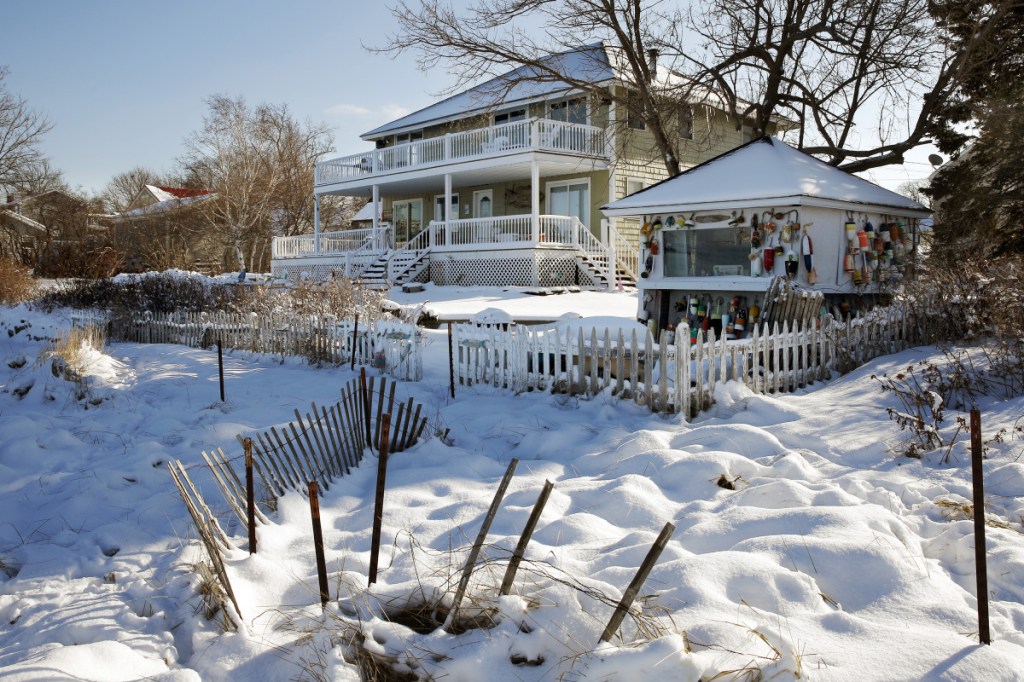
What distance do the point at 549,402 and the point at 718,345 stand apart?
2052 millimetres

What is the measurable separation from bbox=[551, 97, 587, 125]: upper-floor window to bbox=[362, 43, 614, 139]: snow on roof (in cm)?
73

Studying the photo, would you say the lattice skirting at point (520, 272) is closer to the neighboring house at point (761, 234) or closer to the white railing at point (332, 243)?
the white railing at point (332, 243)

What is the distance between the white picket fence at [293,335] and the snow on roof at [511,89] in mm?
10775

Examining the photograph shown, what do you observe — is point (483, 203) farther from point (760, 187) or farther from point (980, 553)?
point (980, 553)

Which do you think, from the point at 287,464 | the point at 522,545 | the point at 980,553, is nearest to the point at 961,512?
the point at 980,553

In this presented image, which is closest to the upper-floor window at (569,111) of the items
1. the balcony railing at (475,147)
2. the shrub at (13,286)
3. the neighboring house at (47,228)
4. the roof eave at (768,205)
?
the balcony railing at (475,147)

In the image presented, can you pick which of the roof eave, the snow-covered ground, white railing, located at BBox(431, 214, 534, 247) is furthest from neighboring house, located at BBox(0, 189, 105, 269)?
the snow-covered ground

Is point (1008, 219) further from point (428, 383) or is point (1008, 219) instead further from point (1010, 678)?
point (1010, 678)

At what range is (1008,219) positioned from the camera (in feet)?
49.7

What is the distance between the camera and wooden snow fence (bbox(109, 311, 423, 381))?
455 inches

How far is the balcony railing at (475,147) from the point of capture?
2488cm

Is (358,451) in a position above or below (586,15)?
below

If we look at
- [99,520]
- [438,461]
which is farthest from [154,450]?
[438,461]

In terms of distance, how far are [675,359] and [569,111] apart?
2092 centimetres
